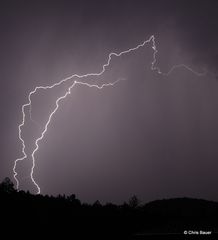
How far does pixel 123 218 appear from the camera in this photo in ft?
155

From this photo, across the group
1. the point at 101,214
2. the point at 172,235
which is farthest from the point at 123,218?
the point at 172,235

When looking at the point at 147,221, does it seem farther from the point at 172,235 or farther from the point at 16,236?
the point at 172,235

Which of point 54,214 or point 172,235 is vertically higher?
point 54,214

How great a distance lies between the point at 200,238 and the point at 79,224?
16.0 metres

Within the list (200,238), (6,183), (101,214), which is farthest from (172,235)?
(6,183)

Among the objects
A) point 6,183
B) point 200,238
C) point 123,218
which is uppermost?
point 6,183

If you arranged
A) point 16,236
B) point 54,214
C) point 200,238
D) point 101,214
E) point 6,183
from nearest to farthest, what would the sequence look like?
1. point 200,238
2. point 16,236
3. point 54,214
4. point 101,214
5. point 6,183

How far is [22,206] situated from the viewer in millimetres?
38688

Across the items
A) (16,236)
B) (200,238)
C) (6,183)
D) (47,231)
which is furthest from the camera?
(6,183)

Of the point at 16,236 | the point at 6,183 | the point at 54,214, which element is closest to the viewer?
the point at 16,236

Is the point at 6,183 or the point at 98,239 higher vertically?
the point at 6,183

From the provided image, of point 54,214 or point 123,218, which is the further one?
point 123,218

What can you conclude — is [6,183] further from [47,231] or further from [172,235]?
[172,235]

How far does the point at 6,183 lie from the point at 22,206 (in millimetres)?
24006
